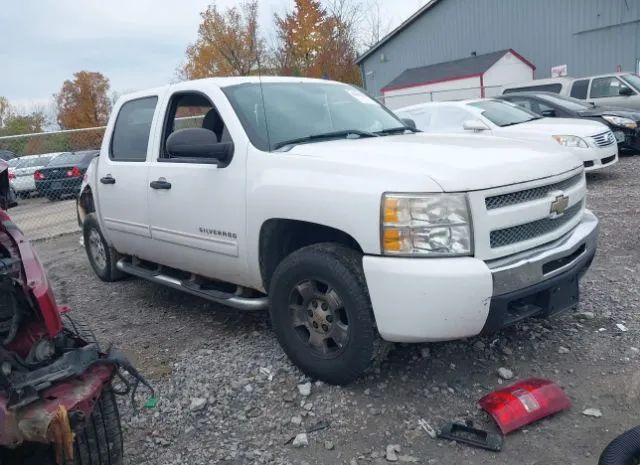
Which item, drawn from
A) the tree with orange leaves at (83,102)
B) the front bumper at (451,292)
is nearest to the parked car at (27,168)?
the front bumper at (451,292)

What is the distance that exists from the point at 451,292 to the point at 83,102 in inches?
1868

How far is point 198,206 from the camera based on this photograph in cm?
428

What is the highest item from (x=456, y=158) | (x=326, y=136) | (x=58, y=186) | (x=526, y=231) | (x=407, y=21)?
(x=407, y=21)

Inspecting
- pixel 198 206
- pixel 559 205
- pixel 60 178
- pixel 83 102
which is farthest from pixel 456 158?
pixel 83 102

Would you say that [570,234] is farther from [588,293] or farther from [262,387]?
[262,387]

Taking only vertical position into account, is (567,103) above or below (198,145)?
below

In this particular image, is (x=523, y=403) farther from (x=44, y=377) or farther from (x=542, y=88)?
(x=542, y=88)

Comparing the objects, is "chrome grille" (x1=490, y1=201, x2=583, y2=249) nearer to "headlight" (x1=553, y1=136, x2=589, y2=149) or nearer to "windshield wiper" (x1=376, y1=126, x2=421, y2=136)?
"windshield wiper" (x1=376, y1=126, x2=421, y2=136)

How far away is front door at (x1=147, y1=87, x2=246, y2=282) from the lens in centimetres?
402

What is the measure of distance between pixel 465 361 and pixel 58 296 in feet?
14.1

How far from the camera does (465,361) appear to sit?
3865mm

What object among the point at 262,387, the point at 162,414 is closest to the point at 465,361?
the point at 262,387

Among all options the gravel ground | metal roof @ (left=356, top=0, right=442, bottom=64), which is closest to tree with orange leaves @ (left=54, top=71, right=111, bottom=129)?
metal roof @ (left=356, top=0, right=442, bottom=64)

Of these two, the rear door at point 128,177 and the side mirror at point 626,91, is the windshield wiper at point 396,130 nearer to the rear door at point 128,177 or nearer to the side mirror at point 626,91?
the rear door at point 128,177
